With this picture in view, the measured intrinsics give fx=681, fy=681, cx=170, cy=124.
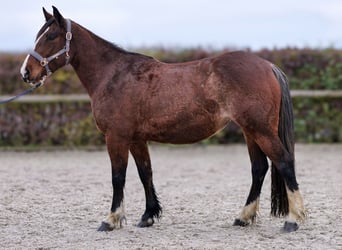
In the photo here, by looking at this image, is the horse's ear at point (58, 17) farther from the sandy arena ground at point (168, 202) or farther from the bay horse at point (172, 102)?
the sandy arena ground at point (168, 202)

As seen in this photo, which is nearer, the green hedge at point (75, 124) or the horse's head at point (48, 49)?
the horse's head at point (48, 49)

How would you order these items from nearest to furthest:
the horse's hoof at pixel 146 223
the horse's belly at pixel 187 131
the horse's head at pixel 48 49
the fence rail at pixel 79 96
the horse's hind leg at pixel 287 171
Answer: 1. the horse's hind leg at pixel 287 171
2. the horse's belly at pixel 187 131
3. the horse's head at pixel 48 49
4. the horse's hoof at pixel 146 223
5. the fence rail at pixel 79 96

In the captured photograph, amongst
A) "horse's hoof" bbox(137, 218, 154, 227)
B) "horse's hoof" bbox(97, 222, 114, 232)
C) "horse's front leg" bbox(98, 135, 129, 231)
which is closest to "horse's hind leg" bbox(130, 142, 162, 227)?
"horse's hoof" bbox(137, 218, 154, 227)

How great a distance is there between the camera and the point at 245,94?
5.79 metres

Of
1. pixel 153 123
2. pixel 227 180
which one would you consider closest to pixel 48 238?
pixel 153 123

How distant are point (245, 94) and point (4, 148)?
8.74 meters

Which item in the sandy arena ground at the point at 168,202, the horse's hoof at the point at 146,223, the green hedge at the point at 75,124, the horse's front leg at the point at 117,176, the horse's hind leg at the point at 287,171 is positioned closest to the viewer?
the sandy arena ground at the point at 168,202

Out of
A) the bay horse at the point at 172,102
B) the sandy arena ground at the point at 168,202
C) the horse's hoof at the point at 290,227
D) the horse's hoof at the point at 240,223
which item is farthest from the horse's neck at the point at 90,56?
the horse's hoof at the point at 290,227

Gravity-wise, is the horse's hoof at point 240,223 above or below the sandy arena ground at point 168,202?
above

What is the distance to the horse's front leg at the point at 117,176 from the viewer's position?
19.9 feet

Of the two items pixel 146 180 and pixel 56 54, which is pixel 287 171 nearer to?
pixel 146 180

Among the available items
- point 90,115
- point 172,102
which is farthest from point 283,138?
point 90,115

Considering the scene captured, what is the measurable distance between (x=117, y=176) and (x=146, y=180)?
382 millimetres

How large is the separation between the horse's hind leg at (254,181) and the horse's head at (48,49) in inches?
75.8
